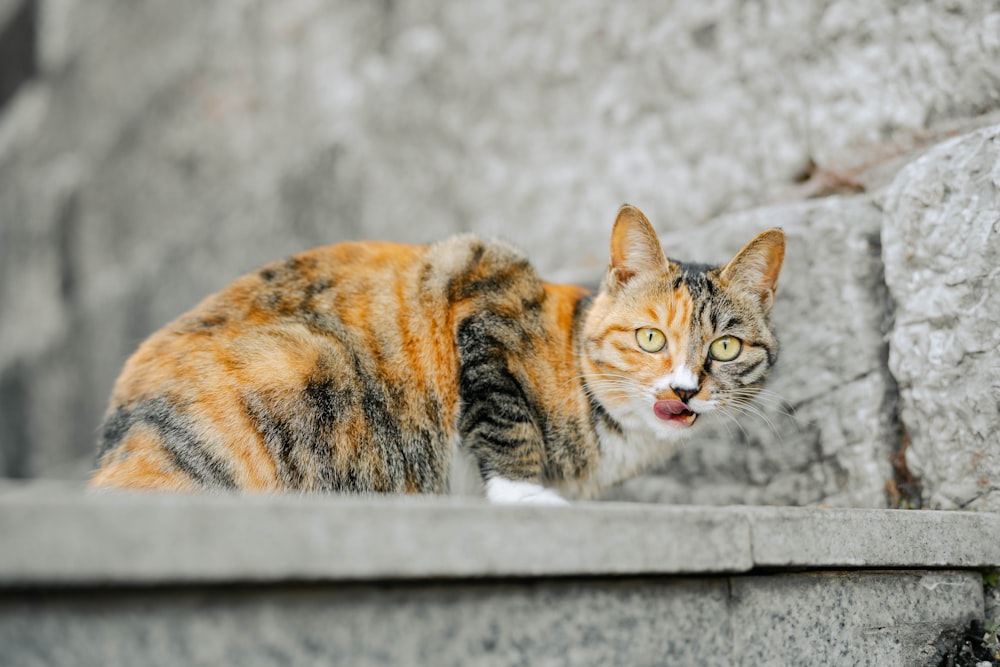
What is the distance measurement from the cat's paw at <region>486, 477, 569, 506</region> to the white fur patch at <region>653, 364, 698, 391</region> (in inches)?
15.7

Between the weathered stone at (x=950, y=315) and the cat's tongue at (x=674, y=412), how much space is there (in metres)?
0.69

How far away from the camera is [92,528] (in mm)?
1066

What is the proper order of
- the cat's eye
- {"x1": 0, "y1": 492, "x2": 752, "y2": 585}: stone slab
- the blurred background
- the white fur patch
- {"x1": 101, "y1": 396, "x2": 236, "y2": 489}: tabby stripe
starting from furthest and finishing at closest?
the blurred background
the cat's eye
the white fur patch
{"x1": 101, "y1": 396, "x2": 236, "y2": 489}: tabby stripe
{"x1": 0, "y1": 492, "x2": 752, "y2": 585}: stone slab

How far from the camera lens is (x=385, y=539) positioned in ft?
4.11

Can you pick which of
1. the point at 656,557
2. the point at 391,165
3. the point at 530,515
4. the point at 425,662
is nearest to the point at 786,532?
the point at 656,557

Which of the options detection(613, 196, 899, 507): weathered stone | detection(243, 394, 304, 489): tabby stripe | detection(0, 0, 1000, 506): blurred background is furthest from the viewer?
detection(0, 0, 1000, 506): blurred background

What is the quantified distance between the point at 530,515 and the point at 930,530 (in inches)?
43.9

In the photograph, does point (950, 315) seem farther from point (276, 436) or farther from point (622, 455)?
point (276, 436)

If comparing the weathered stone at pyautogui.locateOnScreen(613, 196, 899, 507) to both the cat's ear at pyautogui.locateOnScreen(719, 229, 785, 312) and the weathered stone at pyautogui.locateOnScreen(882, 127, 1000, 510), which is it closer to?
the weathered stone at pyautogui.locateOnScreen(882, 127, 1000, 510)

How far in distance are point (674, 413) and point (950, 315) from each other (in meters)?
0.82

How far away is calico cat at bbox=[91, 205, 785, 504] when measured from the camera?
1958 mm

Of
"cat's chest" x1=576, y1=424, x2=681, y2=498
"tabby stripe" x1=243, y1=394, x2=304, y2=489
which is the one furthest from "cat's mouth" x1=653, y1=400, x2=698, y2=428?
"tabby stripe" x1=243, y1=394, x2=304, y2=489

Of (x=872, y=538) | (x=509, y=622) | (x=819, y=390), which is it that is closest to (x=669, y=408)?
(x=872, y=538)

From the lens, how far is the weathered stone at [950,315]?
217 centimetres
